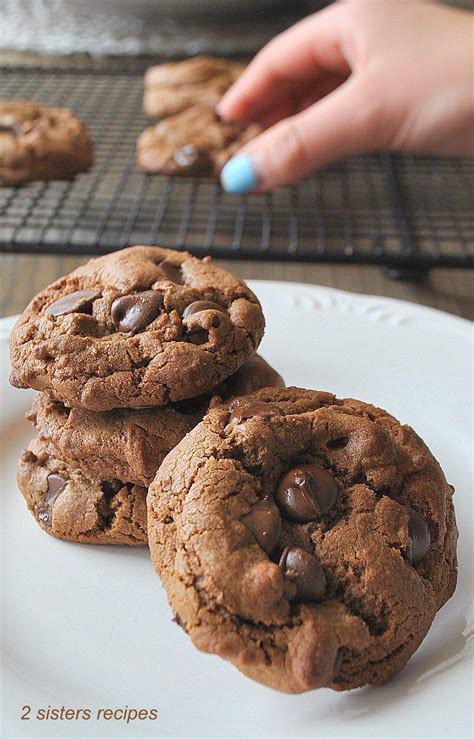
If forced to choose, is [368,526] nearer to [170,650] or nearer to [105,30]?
[170,650]

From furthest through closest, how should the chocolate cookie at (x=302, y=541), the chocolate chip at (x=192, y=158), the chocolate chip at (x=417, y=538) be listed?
the chocolate chip at (x=192, y=158) < the chocolate chip at (x=417, y=538) < the chocolate cookie at (x=302, y=541)

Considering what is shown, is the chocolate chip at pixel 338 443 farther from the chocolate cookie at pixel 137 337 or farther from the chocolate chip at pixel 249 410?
the chocolate cookie at pixel 137 337

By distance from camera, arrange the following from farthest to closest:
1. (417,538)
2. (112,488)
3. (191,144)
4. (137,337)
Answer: (191,144), (112,488), (137,337), (417,538)

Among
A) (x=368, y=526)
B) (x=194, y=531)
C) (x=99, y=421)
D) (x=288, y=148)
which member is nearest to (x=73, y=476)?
(x=99, y=421)

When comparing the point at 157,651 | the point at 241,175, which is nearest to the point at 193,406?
the point at 157,651

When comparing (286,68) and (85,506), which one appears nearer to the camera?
(85,506)

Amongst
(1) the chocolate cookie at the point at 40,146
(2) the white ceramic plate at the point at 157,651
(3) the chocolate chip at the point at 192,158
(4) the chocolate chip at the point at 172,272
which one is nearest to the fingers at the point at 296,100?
(3) the chocolate chip at the point at 192,158

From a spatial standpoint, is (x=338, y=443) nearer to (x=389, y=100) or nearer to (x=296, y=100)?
(x=389, y=100)
